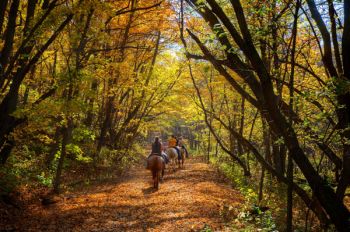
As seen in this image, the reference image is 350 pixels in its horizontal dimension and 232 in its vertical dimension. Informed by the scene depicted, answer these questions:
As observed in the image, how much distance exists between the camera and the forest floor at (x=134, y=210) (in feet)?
28.5

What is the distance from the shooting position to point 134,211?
34.2 feet

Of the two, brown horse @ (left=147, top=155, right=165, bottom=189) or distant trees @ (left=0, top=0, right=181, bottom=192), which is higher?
distant trees @ (left=0, top=0, right=181, bottom=192)

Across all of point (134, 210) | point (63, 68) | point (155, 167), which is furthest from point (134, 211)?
point (63, 68)

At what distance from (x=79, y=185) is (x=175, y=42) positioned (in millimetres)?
10290

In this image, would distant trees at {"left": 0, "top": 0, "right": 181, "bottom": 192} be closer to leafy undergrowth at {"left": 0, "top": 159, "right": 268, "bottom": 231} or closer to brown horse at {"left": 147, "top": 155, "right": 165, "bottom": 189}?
leafy undergrowth at {"left": 0, "top": 159, "right": 268, "bottom": 231}

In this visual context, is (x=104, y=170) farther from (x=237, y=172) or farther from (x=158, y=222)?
(x=158, y=222)

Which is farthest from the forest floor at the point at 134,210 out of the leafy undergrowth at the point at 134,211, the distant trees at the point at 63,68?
the distant trees at the point at 63,68

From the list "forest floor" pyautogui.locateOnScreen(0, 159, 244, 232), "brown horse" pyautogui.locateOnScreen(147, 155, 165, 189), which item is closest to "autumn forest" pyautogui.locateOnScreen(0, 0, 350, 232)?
"forest floor" pyautogui.locateOnScreen(0, 159, 244, 232)

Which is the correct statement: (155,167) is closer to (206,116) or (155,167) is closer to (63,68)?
(206,116)

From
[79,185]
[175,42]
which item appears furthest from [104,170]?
[175,42]

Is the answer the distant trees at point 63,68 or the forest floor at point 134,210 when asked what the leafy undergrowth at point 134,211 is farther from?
the distant trees at point 63,68

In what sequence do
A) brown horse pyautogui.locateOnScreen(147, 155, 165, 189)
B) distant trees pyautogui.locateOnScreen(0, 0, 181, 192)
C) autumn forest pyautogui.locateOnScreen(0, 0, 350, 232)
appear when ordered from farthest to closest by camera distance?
brown horse pyautogui.locateOnScreen(147, 155, 165, 189), distant trees pyautogui.locateOnScreen(0, 0, 181, 192), autumn forest pyautogui.locateOnScreen(0, 0, 350, 232)

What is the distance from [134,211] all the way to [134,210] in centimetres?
12

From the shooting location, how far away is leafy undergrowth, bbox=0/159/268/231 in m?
8.65
